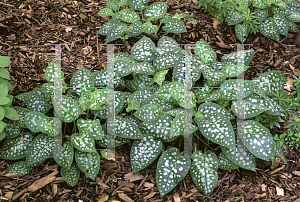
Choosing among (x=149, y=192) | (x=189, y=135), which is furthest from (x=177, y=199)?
(x=189, y=135)

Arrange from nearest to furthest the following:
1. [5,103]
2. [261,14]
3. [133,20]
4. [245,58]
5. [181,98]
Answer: [5,103] → [181,98] → [245,58] → [133,20] → [261,14]

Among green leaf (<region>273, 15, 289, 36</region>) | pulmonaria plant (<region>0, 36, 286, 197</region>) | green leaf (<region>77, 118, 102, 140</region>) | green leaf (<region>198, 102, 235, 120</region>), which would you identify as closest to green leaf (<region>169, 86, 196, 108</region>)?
pulmonaria plant (<region>0, 36, 286, 197</region>)

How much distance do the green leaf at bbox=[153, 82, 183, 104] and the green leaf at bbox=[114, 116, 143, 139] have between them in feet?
1.56

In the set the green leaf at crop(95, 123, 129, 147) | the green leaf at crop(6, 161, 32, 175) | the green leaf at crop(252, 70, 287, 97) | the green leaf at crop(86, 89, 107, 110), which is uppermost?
the green leaf at crop(252, 70, 287, 97)

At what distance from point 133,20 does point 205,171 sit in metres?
2.30

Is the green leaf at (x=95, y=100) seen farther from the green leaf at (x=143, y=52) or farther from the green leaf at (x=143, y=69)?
the green leaf at (x=143, y=52)

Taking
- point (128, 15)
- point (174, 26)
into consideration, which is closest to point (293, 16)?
point (174, 26)

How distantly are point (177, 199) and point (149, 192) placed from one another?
11.7 inches

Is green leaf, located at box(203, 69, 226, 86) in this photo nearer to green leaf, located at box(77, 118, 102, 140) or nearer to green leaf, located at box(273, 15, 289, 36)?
green leaf, located at box(77, 118, 102, 140)

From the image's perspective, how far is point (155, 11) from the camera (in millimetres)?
3771

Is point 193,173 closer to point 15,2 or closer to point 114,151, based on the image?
point 114,151

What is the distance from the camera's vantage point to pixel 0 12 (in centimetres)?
379

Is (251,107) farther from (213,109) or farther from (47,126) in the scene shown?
(47,126)

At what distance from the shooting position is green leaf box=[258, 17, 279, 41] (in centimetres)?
392
